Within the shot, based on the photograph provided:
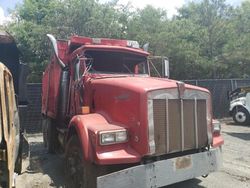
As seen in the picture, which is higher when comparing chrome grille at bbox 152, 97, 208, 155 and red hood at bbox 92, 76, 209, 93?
red hood at bbox 92, 76, 209, 93

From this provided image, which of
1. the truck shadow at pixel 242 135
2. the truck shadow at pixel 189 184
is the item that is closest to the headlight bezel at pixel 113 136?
the truck shadow at pixel 189 184

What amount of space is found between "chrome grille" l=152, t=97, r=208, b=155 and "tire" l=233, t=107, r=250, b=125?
35.4ft

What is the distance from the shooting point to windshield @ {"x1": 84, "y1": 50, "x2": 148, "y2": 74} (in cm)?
738

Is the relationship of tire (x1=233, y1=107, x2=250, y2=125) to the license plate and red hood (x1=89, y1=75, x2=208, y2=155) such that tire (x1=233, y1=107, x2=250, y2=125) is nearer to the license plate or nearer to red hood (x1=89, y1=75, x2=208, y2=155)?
red hood (x1=89, y1=75, x2=208, y2=155)

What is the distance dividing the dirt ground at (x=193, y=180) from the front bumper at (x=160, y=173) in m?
1.07

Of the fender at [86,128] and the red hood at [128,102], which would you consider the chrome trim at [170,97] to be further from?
the fender at [86,128]

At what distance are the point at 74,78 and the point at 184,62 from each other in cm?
1493

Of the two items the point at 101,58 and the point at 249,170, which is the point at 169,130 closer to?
the point at 101,58

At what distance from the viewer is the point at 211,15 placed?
25969 millimetres

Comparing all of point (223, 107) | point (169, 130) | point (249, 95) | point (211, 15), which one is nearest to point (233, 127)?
point (249, 95)

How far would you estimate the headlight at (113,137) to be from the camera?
5.39 metres

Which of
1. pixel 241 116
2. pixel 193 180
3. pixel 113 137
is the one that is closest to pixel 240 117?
pixel 241 116

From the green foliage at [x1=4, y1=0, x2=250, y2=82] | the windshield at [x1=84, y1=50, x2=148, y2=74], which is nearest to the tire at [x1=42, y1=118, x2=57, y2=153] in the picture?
the windshield at [x1=84, y1=50, x2=148, y2=74]

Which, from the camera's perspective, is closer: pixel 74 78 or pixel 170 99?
pixel 170 99
